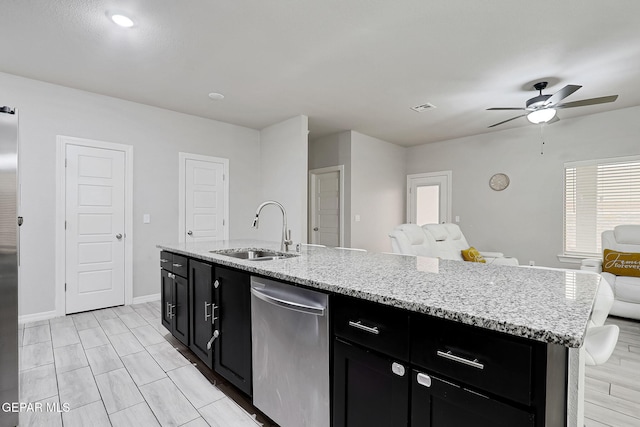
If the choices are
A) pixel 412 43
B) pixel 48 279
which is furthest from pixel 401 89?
pixel 48 279

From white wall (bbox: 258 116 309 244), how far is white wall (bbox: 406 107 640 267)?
3.11 metres

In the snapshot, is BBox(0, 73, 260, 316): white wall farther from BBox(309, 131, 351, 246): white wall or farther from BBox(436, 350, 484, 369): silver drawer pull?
BBox(436, 350, 484, 369): silver drawer pull

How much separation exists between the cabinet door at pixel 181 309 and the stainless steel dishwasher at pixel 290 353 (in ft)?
3.04

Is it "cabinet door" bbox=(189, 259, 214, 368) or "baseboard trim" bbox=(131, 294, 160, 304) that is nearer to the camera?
"cabinet door" bbox=(189, 259, 214, 368)

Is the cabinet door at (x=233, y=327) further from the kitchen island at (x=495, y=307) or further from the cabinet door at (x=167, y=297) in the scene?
the cabinet door at (x=167, y=297)

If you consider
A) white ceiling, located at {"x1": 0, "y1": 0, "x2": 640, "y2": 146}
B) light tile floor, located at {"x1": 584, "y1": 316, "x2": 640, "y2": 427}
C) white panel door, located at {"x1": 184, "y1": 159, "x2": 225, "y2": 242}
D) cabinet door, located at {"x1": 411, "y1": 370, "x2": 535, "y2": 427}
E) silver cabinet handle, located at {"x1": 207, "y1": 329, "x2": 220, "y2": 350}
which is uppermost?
white ceiling, located at {"x1": 0, "y1": 0, "x2": 640, "y2": 146}

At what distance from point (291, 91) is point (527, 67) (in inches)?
97.3

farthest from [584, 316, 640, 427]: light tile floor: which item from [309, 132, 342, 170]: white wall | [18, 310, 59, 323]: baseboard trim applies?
[18, 310, 59, 323]: baseboard trim

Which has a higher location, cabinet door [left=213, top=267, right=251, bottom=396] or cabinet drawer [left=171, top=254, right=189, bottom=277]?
cabinet drawer [left=171, top=254, right=189, bottom=277]

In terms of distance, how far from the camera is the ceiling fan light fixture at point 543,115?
10.9 ft

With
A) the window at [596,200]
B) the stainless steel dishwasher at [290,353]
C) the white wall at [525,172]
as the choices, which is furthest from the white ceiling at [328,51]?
the stainless steel dishwasher at [290,353]

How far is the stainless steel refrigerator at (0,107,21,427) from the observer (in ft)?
4.74

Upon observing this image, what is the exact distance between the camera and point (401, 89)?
11.7 feet

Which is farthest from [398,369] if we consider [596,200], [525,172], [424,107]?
[525,172]
